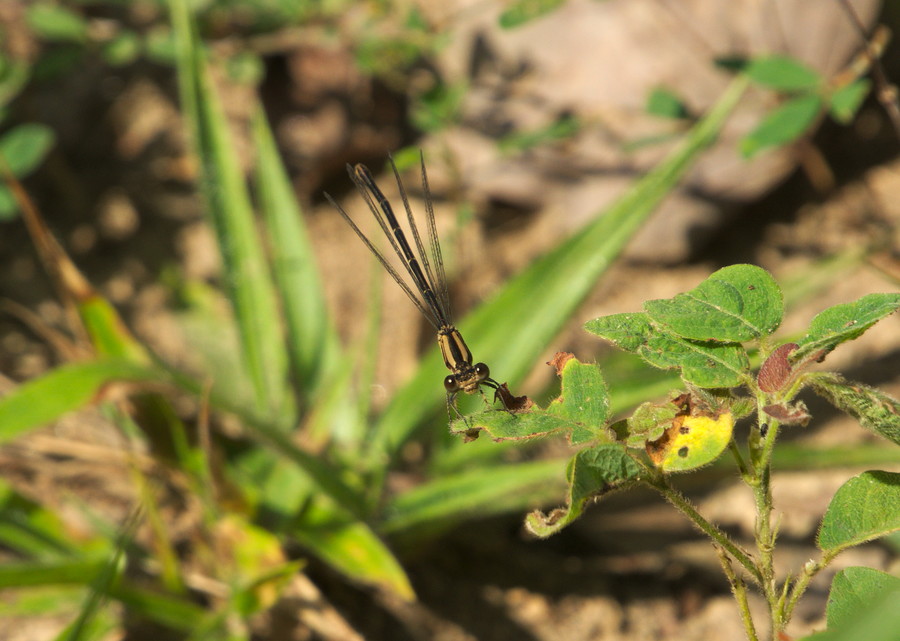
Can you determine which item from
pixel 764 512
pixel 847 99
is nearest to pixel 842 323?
pixel 764 512

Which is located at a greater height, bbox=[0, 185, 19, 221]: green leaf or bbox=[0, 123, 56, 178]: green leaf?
bbox=[0, 123, 56, 178]: green leaf

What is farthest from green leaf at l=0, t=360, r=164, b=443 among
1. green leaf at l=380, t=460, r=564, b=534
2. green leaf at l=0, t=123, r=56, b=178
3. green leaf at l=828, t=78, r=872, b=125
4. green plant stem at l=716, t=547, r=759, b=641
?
green leaf at l=828, t=78, r=872, b=125

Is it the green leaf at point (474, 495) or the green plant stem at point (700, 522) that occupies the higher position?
the green leaf at point (474, 495)

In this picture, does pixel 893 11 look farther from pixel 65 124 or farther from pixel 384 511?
pixel 65 124

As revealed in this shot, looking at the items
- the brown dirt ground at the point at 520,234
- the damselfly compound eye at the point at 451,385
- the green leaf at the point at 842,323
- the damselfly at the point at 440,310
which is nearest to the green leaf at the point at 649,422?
the green leaf at the point at 842,323

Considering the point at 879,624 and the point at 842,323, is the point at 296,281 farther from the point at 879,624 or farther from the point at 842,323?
the point at 879,624

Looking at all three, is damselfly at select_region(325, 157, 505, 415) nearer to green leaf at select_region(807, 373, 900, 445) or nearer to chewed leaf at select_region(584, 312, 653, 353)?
chewed leaf at select_region(584, 312, 653, 353)

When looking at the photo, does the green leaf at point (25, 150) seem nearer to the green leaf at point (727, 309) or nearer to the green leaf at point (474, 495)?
the green leaf at point (474, 495)
